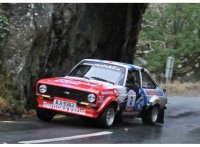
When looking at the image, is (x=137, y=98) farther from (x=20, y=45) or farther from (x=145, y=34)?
(x=145, y=34)

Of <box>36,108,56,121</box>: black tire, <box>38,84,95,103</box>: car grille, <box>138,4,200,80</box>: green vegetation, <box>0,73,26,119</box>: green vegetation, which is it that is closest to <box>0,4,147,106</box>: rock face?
<box>0,73,26,119</box>: green vegetation

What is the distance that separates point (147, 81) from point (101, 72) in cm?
211

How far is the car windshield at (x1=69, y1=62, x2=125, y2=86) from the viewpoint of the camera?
1417cm

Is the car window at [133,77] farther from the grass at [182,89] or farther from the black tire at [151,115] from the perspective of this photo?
the grass at [182,89]

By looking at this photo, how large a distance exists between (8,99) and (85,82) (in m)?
2.30

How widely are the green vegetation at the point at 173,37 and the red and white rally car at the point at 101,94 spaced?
32055mm

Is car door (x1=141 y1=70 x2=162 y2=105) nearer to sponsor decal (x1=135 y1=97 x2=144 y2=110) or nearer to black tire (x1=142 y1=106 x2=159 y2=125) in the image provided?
sponsor decal (x1=135 y1=97 x2=144 y2=110)

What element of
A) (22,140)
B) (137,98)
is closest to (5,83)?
(137,98)

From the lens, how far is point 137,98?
14.9 meters

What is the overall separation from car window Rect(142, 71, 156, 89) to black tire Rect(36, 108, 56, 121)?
3019 mm

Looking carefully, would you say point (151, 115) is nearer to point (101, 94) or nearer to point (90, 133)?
point (101, 94)

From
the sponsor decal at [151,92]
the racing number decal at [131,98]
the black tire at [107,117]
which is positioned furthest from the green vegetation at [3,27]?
the sponsor decal at [151,92]

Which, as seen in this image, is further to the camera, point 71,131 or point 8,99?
point 8,99

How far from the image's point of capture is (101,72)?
14375mm
